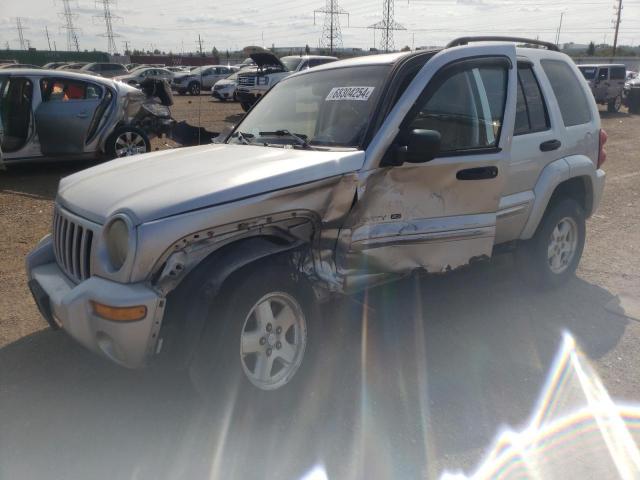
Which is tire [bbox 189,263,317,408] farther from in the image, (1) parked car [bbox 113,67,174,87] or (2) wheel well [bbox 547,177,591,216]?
(1) parked car [bbox 113,67,174,87]

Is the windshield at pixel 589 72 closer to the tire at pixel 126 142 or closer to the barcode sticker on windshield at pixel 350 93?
the tire at pixel 126 142

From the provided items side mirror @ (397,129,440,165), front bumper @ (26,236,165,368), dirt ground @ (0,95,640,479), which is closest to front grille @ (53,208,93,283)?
front bumper @ (26,236,165,368)

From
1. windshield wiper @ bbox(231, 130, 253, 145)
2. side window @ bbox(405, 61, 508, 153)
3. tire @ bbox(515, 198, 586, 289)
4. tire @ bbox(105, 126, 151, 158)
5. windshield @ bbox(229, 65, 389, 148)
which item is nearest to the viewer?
windshield @ bbox(229, 65, 389, 148)

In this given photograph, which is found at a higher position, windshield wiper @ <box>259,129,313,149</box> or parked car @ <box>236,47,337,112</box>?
windshield wiper @ <box>259,129,313,149</box>

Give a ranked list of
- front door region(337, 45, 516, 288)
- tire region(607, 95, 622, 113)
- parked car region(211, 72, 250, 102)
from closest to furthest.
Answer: front door region(337, 45, 516, 288)
tire region(607, 95, 622, 113)
parked car region(211, 72, 250, 102)

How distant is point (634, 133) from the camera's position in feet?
54.1

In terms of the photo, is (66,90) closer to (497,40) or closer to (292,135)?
(292,135)

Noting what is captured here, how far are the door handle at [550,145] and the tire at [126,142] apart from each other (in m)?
6.54

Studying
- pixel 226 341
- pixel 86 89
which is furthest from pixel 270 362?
pixel 86 89

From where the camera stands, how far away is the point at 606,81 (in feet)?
72.8

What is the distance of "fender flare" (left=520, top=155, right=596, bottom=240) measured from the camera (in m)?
4.38

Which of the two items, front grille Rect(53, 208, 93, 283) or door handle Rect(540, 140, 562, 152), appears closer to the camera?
front grille Rect(53, 208, 93, 283)

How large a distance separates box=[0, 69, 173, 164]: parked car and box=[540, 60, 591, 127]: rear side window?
6508 mm

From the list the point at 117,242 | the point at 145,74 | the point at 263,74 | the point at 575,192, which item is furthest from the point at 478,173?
the point at 145,74
